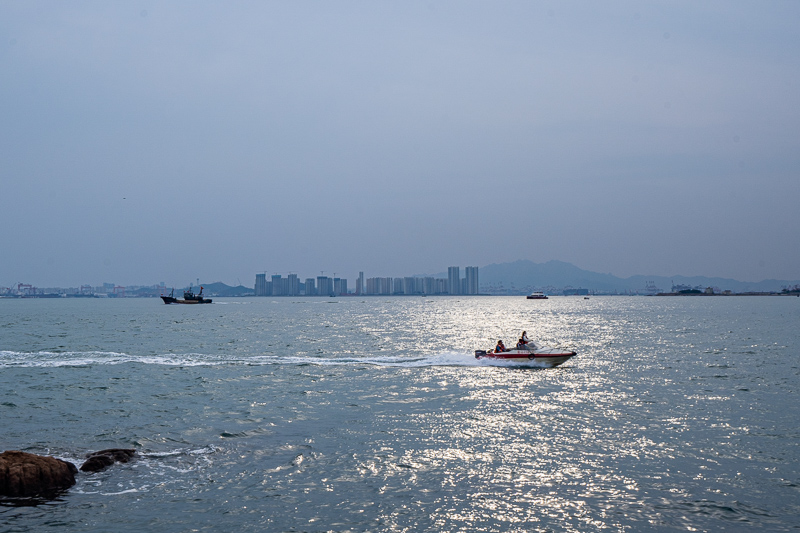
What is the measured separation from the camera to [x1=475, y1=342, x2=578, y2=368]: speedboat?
55469mm

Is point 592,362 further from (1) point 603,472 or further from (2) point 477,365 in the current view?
(1) point 603,472

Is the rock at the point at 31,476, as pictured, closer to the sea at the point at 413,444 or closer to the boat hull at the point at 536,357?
the sea at the point at 413,444

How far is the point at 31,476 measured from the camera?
21.4 m

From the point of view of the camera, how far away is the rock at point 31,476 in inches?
825

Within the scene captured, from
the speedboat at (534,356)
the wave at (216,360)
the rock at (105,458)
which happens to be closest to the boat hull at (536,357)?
the speedboat at (534,356)

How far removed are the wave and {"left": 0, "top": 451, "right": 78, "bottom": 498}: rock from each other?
1500 inches

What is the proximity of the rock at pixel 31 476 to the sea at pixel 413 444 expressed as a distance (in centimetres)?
77

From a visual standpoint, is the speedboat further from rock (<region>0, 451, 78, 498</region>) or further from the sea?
rock (<region>0, 451, 78, 498</region>)

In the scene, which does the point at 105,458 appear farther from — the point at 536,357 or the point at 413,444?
the point at 536,357

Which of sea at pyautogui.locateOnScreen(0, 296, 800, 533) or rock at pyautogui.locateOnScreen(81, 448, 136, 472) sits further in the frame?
rock at pyautogui.locateOnScreen(81, 448, 136, 472)

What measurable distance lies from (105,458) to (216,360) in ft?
133

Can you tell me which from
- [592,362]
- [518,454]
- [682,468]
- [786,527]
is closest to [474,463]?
[518,454]

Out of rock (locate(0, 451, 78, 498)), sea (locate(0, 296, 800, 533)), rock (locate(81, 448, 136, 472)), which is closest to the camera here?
sea (locate(0, 296, 800, 533))

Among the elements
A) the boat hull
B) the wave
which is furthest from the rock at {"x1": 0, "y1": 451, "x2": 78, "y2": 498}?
the boat hull
